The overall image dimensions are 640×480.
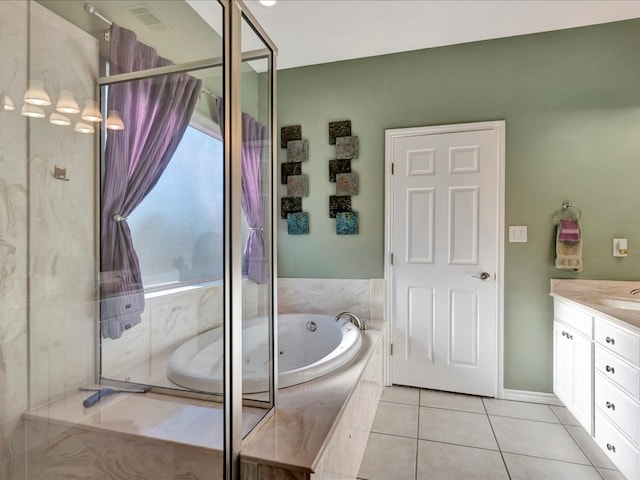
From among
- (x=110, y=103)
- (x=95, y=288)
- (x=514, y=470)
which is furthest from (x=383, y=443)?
(x=110, y=103)

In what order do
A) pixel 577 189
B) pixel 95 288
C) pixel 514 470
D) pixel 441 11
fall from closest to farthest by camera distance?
1. pixel 95 288
2. pixel 514 470
3. pixel 441 11
4. pixel 577 189

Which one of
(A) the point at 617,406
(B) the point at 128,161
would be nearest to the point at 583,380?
(A) the point at 617,406

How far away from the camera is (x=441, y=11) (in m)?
2.21

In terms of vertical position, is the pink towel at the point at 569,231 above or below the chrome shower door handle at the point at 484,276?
above

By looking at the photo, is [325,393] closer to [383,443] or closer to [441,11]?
[383,443]

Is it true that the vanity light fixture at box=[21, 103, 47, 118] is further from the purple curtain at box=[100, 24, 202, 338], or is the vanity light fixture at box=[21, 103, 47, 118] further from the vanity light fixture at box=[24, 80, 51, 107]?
the purple curtain at box=[100, 24, 202, 338]

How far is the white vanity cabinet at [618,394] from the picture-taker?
1.52m

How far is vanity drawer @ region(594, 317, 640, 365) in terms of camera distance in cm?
153

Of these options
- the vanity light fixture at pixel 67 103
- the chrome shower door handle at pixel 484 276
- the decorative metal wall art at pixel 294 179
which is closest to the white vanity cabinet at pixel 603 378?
the chrome shower door handle at pixel 484 276

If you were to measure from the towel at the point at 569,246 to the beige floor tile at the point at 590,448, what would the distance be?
3.34 ft

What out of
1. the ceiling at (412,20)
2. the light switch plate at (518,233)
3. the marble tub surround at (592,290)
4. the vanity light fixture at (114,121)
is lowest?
the marble tub surround at (592,290)

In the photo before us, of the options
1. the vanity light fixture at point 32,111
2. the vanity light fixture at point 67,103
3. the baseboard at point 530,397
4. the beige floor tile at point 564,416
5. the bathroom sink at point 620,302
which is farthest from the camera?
the baseboard at point 530,397

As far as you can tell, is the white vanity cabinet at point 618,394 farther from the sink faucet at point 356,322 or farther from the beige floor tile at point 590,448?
the sink faucet at point 356,322

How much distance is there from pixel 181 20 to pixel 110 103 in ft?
2.77
